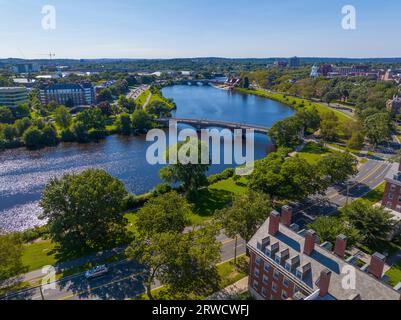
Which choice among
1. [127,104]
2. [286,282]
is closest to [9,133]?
[127,104]

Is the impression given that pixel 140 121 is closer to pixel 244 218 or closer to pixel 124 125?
pixel 124 125

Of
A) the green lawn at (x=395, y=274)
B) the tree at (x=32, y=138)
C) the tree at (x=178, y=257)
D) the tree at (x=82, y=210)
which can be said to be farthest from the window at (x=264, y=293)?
the tree at (x=32, y=138)

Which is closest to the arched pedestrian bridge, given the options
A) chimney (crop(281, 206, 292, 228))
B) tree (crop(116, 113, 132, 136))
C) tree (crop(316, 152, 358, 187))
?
tree (crop(116, 113, 132, 136))

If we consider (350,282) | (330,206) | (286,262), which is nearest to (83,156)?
(330,206)

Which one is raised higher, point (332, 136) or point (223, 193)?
point (332, 136)

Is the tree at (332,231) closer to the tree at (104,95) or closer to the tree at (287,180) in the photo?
the tree at (287,180)
